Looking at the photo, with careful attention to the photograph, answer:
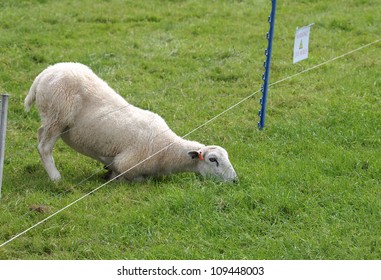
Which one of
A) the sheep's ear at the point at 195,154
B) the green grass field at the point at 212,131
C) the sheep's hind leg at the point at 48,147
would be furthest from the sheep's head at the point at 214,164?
the sheep's hind leg at the point at 48,147

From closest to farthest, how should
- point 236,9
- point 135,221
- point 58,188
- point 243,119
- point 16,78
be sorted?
point 135,221 → point 58,188 → point 243,119 → point 16,78 → point 236,9

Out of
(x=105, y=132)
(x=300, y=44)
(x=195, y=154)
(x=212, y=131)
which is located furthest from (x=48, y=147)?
(x=300, y=44)

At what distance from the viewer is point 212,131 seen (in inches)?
327

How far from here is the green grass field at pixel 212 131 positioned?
18.6 ft

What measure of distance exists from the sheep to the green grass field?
0.18 metres

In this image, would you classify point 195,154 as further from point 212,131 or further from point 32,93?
point 32,93

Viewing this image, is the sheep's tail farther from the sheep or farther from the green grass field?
the green grass field

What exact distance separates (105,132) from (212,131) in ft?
5.29

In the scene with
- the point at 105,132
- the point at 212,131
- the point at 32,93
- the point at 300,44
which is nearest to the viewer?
the point at 105,132

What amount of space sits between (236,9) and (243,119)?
5.41 meters

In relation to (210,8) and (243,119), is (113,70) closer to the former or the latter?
(243,119)

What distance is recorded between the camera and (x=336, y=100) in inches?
352

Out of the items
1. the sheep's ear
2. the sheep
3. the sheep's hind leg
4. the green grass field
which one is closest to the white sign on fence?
the green grass field
